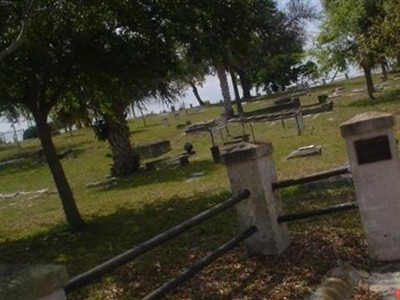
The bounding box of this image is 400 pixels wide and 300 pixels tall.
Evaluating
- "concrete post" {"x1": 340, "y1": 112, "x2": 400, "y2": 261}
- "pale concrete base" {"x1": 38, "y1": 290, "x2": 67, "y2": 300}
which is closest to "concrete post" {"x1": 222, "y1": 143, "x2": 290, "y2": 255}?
"concrete post" {"x1": 340, "y1": 112, "x2": 400, "y2": 261}

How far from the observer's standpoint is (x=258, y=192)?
5.94m

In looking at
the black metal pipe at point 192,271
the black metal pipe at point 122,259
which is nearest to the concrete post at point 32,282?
the black metal pipe at point 122,259

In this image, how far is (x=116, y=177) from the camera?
20141 millimetres

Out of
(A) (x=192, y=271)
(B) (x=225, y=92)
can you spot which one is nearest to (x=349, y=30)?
(B) (x=225, y=92)

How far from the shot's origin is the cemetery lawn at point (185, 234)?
5.67 m

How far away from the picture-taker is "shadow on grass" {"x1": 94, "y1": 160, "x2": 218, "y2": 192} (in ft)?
53.3

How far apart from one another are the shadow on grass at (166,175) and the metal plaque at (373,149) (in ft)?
32.8

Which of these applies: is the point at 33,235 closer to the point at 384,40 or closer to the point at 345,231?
the point at 345,231

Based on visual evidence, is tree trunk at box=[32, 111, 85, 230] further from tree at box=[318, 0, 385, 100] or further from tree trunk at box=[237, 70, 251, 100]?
tree trunk at box=[237, 70, 251, 100]

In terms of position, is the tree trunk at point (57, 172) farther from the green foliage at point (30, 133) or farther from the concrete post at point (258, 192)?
the green foliage at point (30, 133)

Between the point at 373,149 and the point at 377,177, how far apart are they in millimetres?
288

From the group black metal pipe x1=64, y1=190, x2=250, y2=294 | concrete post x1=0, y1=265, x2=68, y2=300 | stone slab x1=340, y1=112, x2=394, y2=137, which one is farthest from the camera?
stone slab x1=340, y1=112, x2=394, y2=137

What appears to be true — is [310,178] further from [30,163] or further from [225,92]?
[225,92]

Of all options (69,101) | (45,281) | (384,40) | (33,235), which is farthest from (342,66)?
(45,281)
